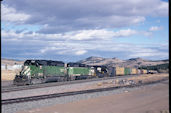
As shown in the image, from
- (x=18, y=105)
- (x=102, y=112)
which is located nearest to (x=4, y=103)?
(x=18, y=105)

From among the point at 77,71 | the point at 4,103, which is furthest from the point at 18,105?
the point at 77,71

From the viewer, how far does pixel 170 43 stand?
5.04 metres

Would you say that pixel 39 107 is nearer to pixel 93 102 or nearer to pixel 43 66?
pixel 93 102

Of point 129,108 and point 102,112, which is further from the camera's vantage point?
point 129,108

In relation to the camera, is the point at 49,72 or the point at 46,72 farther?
the point at 49,72

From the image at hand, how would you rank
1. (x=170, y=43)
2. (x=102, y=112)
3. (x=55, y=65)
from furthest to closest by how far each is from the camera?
1. (x=55, y=65)
2. (x=102, y=112)
3. (x=170, y=43)

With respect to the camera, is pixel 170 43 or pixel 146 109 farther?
pixel 146 109

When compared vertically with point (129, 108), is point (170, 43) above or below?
above

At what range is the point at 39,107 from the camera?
670 inches

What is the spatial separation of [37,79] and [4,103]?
20.3 m

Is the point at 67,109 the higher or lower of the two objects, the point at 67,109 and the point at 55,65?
the lower

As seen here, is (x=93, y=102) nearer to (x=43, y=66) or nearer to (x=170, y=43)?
(x=170, y=43)

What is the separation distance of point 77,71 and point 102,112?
33378 millimetres

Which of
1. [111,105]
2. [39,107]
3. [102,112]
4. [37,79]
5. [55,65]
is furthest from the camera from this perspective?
[55,65]
